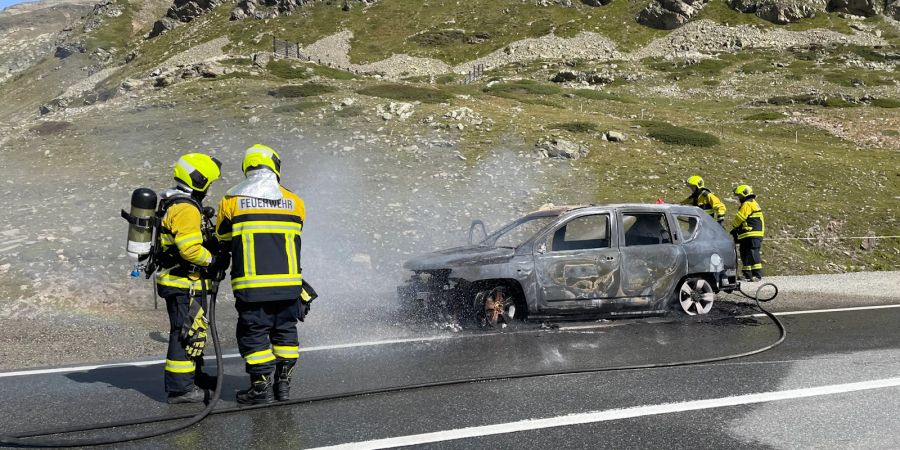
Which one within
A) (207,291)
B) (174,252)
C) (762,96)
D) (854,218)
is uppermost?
(762,96)

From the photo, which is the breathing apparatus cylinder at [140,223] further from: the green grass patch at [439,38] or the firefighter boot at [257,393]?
the green grass patch at [439,38]

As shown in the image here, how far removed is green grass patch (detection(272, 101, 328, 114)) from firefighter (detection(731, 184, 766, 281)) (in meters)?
17.3

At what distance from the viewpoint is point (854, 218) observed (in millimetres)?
17328

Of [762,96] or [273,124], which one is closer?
[273,124]

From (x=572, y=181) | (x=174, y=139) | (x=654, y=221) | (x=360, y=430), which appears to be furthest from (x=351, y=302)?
(x=174, y=139)

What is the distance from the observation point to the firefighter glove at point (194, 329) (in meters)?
4.66

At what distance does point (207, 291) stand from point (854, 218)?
59.3 feet

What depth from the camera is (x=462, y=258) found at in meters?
7.27

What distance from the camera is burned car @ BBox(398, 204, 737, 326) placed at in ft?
23.7

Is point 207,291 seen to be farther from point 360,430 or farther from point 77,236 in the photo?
point 77,236

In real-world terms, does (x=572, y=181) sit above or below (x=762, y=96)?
below

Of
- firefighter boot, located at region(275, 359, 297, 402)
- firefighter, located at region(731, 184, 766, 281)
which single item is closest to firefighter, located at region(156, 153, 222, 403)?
firefighter boot, located at region(275, 359, 297, 402)

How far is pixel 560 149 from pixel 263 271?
16995 millimetres

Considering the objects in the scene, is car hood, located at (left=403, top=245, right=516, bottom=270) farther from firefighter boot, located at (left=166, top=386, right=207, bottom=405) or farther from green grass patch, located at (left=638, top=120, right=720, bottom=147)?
green grass patch, located at (left=638, top=120, right=720, bottom=147)
